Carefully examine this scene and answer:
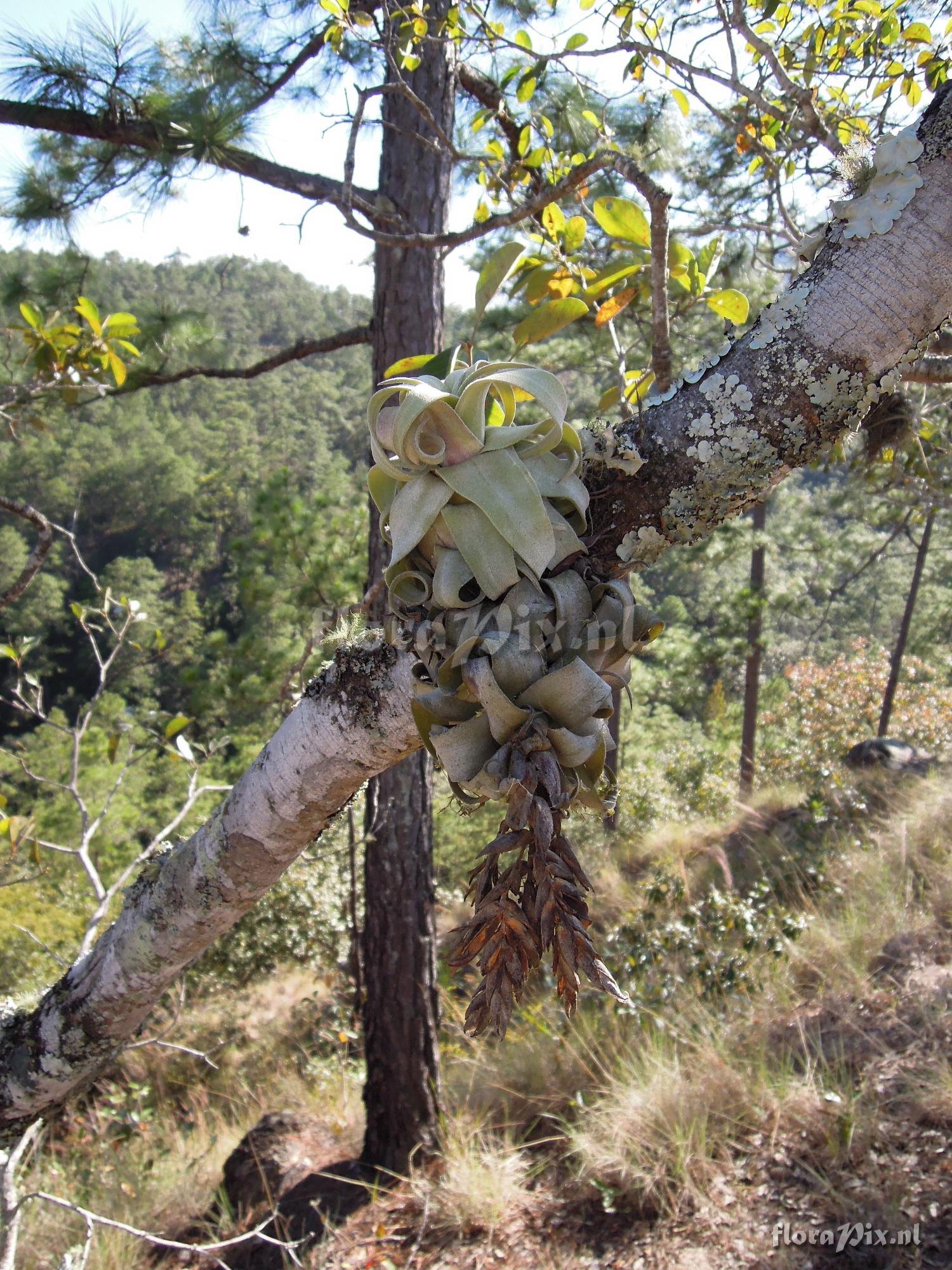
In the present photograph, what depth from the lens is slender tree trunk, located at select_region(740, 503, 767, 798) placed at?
9.00 meters

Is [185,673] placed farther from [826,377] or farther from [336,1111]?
[826,377]

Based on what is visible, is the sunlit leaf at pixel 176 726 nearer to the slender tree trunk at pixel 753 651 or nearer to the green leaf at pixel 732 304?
the green leaf at pixel 732 304

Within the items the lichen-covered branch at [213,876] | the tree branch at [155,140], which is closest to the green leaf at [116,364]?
the tree branch at [155,140]

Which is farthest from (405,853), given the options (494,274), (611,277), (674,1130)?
(494,274)

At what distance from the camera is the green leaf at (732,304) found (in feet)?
3.28

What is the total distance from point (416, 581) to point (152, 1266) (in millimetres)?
3370

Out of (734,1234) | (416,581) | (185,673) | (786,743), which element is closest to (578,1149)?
(734,1234)

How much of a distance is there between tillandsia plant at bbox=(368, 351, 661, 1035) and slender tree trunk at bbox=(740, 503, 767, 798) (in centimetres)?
869

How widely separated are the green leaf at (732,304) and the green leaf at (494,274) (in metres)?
0.30

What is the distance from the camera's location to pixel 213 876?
99 cm

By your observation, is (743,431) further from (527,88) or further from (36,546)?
(527,88)

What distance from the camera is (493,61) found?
10.6 feet

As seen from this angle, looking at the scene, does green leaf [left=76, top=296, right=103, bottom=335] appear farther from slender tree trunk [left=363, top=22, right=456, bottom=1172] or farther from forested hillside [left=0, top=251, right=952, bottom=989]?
slender tree trunk [left=363, top=22, right=456, bottom=1172]

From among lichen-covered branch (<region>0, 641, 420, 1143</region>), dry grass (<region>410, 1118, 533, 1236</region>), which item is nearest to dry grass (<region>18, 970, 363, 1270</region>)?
dry grass (<region>410, 1118, 533, 1236</region>)
